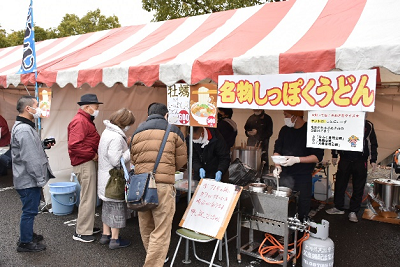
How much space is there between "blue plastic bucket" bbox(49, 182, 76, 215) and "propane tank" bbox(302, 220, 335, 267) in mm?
3675

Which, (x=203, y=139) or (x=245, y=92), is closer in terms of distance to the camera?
(x=245, y=92)

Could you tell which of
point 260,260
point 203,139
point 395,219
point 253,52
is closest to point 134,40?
point 203,139

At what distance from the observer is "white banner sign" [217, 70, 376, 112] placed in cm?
266

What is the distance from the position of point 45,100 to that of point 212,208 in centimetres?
350

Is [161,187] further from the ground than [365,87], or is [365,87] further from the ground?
[365,87]

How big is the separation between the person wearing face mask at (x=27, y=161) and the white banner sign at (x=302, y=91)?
7.08 feet

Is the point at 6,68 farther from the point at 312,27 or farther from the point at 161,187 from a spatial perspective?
the point at 312,27

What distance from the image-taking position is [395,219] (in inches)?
206

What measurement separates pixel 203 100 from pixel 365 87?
1.59m

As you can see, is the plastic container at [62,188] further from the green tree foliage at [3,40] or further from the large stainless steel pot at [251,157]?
the green tree foliage at [3,40]

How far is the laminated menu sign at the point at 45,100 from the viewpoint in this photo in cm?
526

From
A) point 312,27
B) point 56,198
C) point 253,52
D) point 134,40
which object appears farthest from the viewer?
point 134,40

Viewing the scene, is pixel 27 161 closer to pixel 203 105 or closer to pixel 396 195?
pixel 203 105

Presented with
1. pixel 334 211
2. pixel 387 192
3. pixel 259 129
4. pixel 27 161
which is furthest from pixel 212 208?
pixel 259 129
